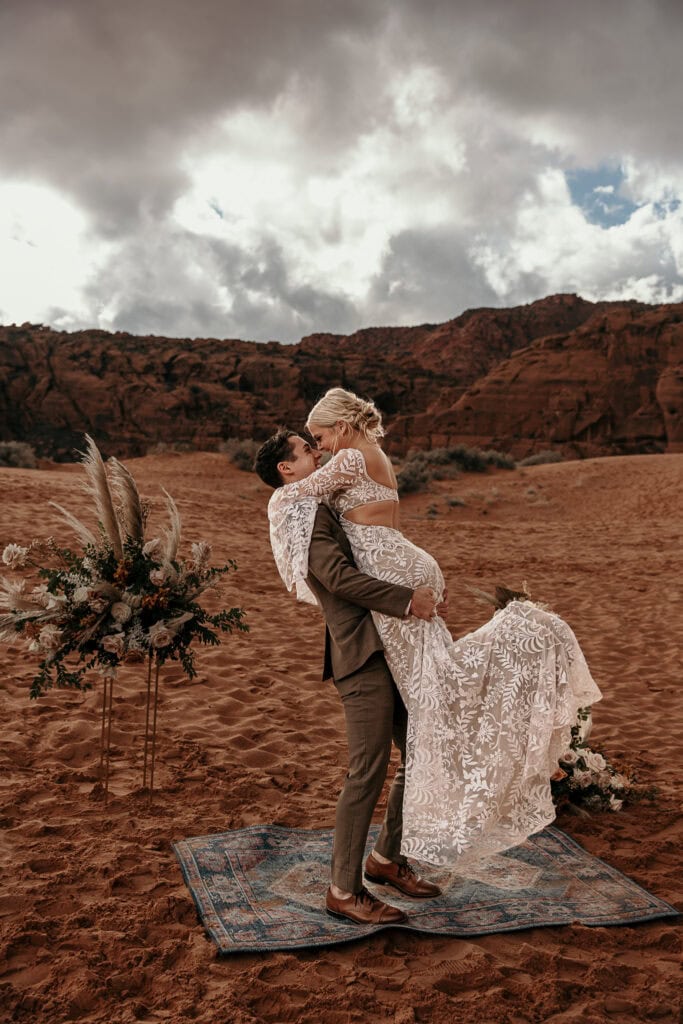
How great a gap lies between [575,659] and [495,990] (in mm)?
1283

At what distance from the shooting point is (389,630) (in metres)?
3.01

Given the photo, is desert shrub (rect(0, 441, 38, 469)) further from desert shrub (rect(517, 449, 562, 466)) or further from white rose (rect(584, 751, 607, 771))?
white rose (rect(584, 751, 607, 771))

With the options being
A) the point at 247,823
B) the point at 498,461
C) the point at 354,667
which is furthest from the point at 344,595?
the point at 498,461

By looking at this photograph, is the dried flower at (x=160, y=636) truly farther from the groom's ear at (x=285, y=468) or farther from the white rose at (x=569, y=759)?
the white rose at (x=569, y=759)

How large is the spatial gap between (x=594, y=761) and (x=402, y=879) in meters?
1.67

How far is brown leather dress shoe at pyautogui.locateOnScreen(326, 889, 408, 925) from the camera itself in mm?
3062

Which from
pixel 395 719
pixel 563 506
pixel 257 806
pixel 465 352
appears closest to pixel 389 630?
pixel 395 719

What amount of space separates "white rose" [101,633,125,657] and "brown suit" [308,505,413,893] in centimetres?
125

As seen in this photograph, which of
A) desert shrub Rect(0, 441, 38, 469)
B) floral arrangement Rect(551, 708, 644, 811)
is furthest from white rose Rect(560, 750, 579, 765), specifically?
desert shrub Rect(0, 441, 38, 469)

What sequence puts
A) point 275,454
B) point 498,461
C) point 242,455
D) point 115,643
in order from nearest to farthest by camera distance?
point 275,454, point 115,643, point 242,455, point 498,461

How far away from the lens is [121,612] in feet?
12.5

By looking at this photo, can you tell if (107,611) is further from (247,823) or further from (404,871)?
(404,871)

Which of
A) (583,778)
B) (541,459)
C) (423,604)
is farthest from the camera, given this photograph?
(541,459)

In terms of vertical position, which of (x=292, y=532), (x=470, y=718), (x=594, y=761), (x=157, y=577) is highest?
(x=292, y=532)
